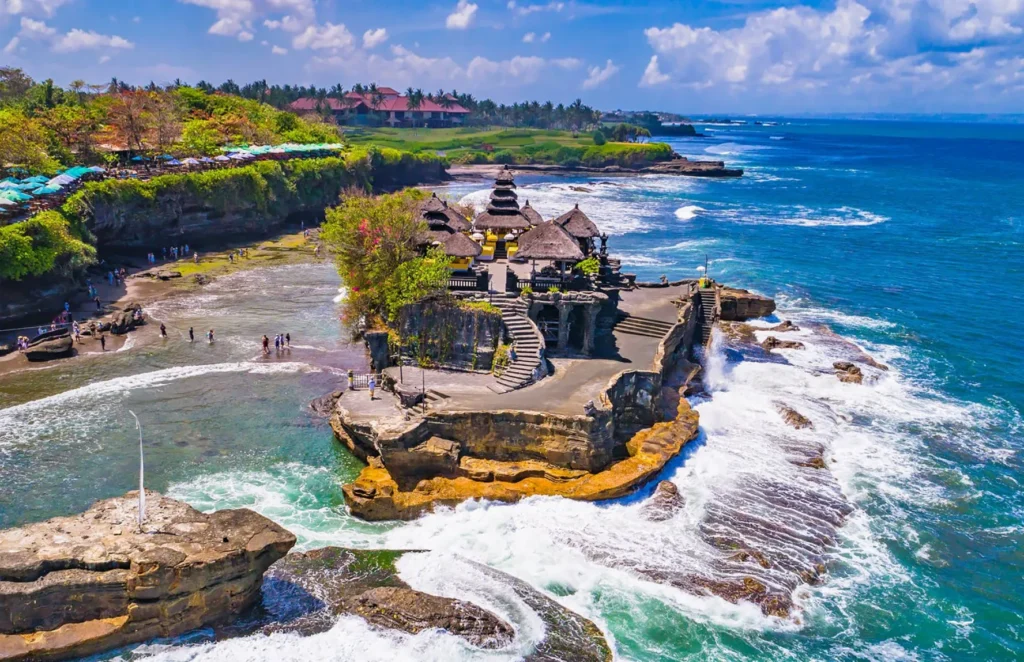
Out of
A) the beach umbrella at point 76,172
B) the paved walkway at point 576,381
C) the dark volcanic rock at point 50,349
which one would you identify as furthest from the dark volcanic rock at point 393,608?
the beach umbrella at point 76,172

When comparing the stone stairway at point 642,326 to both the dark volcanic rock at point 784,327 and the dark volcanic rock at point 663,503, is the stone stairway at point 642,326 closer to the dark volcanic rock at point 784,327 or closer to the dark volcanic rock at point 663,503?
the dark volcanic rock at point 663,503

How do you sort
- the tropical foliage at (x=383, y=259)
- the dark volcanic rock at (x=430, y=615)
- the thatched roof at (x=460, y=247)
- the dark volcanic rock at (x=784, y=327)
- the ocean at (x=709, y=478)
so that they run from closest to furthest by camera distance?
the dark volcanic rock at (x=430, y=615)
the ocean at (x=709, y=478)
the tropical foliage at (x=383, y=259)
the thatched roof at (x=460, y=247)
the dark volcanic rock at (x=784, y=327)

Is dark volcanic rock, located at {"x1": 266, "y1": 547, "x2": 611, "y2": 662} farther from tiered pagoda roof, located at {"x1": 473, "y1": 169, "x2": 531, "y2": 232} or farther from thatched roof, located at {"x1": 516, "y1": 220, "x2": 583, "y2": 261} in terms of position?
tiered pagoda roof, located at {"x1": 473, "y1": 169, "x2": 531, "y2": 232}

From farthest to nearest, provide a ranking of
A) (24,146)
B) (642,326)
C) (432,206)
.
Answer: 1. (24,146)
2. (432,206)
3. (642,326)

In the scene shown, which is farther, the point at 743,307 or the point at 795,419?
the point at 743,307

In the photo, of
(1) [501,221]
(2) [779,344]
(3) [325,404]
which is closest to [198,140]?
Answer: (1) [501,221]

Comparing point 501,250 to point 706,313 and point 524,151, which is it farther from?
point 524,151

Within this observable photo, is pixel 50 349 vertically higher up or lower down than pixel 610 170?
lower down
